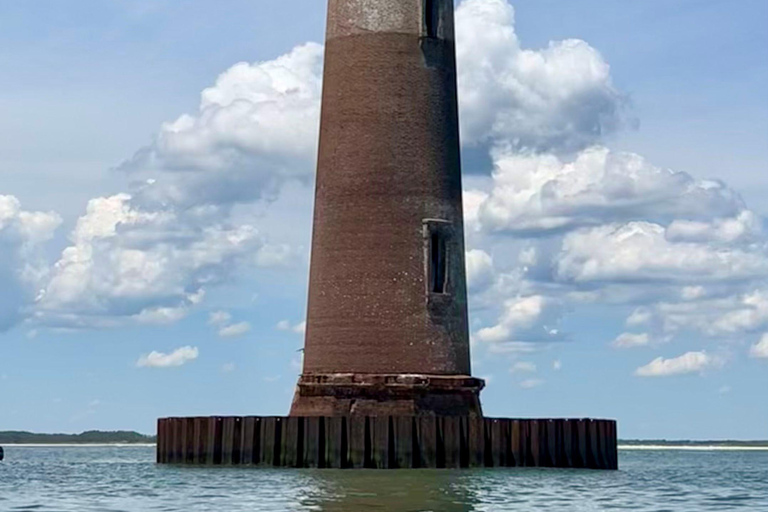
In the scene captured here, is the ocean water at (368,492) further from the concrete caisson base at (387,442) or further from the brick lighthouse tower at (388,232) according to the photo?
the brick lighthouse tower at (388,232)

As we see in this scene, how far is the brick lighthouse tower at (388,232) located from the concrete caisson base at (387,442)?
1.30 metres

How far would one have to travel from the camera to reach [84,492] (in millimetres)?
28609

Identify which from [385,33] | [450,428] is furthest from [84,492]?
[385,33]

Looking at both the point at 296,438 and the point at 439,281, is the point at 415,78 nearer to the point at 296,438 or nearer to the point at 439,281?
the point at 439,281

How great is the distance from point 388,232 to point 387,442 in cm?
437

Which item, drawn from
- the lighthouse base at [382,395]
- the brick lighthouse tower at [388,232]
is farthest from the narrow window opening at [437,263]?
the lighthouse base at [382,395]

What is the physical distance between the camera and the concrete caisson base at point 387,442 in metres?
29.8

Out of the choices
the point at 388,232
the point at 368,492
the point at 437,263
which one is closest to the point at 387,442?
the point at 437,263

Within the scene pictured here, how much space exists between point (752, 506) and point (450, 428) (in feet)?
19.7

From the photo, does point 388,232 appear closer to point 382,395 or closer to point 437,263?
point 437,263

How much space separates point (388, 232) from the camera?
31.7 m

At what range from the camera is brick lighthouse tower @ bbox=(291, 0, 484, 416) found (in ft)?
103

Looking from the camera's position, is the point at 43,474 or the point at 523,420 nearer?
the point at 523,420

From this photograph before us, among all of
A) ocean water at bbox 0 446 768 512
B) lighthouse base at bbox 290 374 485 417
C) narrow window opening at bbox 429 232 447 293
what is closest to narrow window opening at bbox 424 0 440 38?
narrow window opening at bbox 429 232 447 293
